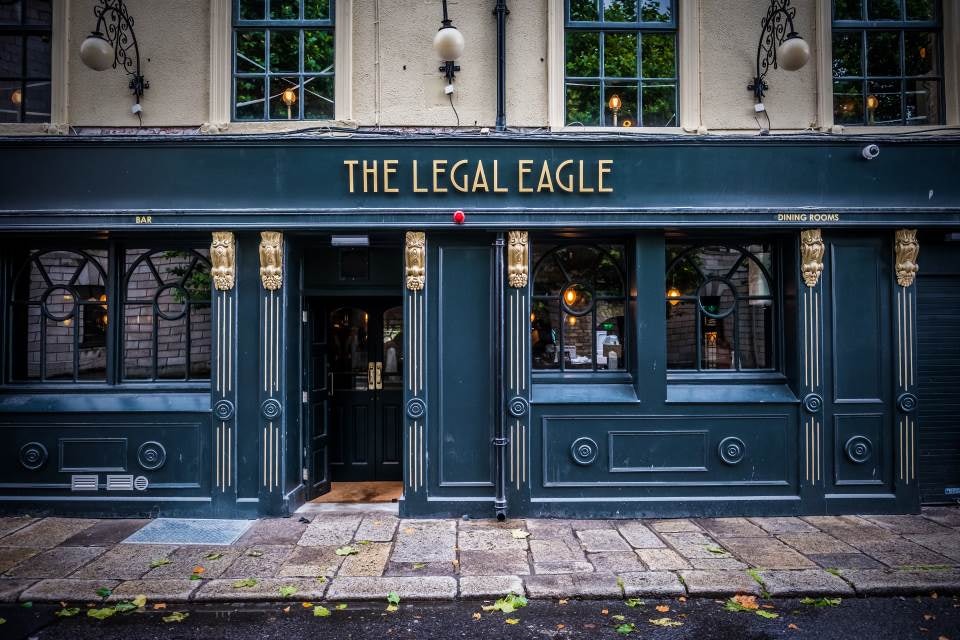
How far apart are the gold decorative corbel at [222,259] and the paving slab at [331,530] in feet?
9.82

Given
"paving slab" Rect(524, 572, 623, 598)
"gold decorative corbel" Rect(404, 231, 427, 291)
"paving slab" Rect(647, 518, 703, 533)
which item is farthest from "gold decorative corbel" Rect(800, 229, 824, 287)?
"gold decorative corbel" Rect(404, 231, 427, 291)

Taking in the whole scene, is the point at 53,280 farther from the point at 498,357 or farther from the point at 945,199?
the point at 945,199

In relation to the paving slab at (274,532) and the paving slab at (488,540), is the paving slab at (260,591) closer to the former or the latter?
the paving slab at (274,532)

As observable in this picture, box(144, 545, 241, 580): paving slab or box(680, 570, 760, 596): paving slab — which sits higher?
box(144, 545, 241, 580): paving slab

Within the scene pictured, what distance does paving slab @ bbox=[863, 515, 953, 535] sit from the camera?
6.32 meters

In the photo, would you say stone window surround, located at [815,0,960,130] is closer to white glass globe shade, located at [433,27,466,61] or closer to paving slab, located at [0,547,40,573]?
white glass globe shade, located at [433,27,466,61]

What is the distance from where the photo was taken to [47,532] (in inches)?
247

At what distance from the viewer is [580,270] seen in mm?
7293

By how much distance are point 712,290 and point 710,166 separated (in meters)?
1.56

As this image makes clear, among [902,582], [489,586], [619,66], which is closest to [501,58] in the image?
[619,66]

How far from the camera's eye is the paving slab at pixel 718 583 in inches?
192

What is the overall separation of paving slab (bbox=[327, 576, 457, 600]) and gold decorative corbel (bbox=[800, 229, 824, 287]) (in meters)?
5.46

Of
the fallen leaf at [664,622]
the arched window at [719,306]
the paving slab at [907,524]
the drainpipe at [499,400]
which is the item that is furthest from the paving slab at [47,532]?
the paving slab at [907,524]

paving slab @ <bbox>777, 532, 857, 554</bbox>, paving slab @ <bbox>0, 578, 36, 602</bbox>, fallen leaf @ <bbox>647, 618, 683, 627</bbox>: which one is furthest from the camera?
paving slab @ <bbox>777, 532, 857, 554</bbox>
